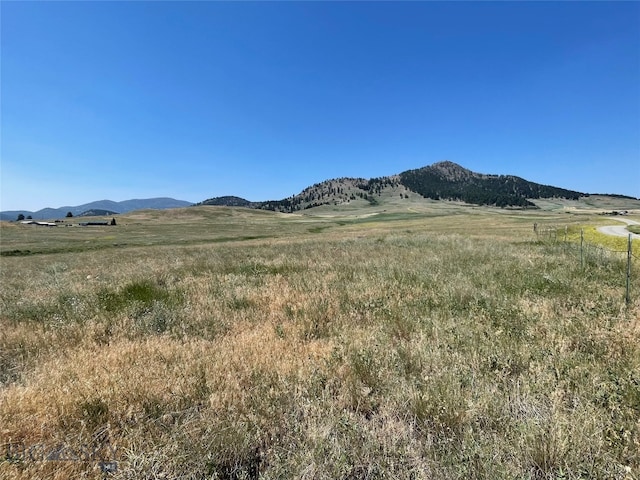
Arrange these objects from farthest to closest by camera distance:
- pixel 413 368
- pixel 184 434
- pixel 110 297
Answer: pixel 110 297 → pixel 413 368 → pixel 184 434

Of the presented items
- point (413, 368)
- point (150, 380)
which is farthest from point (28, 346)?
point (413, 368)

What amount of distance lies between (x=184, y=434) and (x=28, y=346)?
4.62m

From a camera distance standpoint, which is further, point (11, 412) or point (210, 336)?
point (210, 336)

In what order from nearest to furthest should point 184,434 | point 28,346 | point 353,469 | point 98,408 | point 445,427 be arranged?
point 353,469 → point 184,434 → point 445,427 → point 98,408 → point 28,346

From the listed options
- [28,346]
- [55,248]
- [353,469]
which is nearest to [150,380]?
[353,469]

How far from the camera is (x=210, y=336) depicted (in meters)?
6.09

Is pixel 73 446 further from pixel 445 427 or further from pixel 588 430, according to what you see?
pixel 588 430

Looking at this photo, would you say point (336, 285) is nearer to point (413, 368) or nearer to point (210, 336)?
point (210, 336)

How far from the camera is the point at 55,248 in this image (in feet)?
139

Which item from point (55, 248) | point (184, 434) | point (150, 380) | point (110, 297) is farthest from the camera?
point (55, 248)

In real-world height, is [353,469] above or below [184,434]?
below

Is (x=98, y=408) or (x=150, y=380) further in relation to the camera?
(x=150, y=380)

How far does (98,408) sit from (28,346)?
335 cm

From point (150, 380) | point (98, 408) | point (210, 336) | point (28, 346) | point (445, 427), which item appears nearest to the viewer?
point (445, 427)
